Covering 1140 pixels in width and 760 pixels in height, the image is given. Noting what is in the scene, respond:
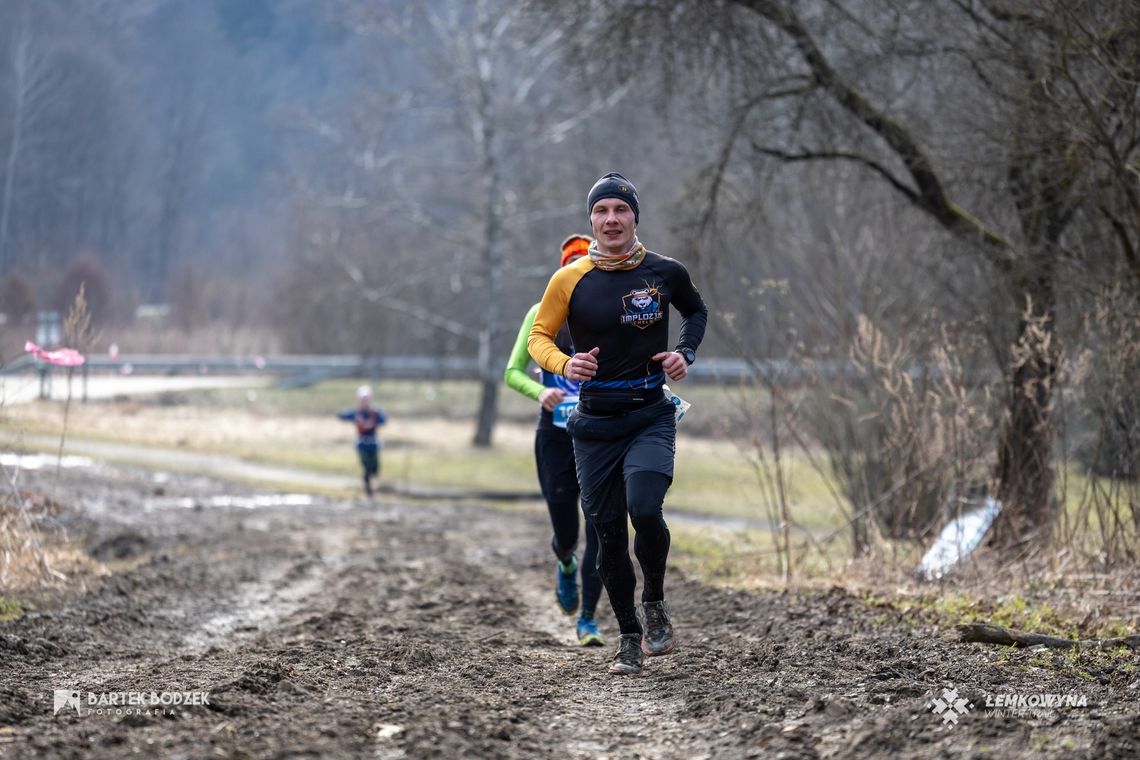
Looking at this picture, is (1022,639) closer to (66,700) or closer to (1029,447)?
(66,700)

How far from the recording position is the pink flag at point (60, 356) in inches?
355

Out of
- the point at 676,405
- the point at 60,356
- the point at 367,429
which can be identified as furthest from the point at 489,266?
the point at 676,405

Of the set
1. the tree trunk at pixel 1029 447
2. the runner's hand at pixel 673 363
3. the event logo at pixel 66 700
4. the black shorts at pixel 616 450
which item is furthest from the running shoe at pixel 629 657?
the tree trunk at pixel 1029 447

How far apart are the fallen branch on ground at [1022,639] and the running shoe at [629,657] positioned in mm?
1619

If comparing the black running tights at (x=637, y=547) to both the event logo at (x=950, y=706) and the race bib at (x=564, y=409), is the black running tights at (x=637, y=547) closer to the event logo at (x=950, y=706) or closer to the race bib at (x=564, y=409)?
the race bib at (x=564, y=409)

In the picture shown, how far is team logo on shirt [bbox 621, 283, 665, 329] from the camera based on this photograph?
19.1 ft

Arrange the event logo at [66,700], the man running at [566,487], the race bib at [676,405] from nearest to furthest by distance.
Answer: the event logo at [66,700]
the race bib at [676,405]
the man running at [566,487]

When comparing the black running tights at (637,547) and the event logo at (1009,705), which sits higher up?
the black running tights at (637,547)

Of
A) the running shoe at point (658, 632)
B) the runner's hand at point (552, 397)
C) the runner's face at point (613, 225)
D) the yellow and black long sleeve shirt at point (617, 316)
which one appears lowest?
the running shoe at point (658, 632)

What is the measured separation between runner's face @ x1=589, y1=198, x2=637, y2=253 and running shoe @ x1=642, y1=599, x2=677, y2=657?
1720 millimetres

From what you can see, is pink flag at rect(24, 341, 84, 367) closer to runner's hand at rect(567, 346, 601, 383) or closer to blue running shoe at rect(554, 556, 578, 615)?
blue running shoe at rect(554, 556, 578, 615)

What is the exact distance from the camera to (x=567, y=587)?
786 cm

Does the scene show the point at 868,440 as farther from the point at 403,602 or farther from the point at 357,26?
the point at 357,26

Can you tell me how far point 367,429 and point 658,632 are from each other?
14.2m
